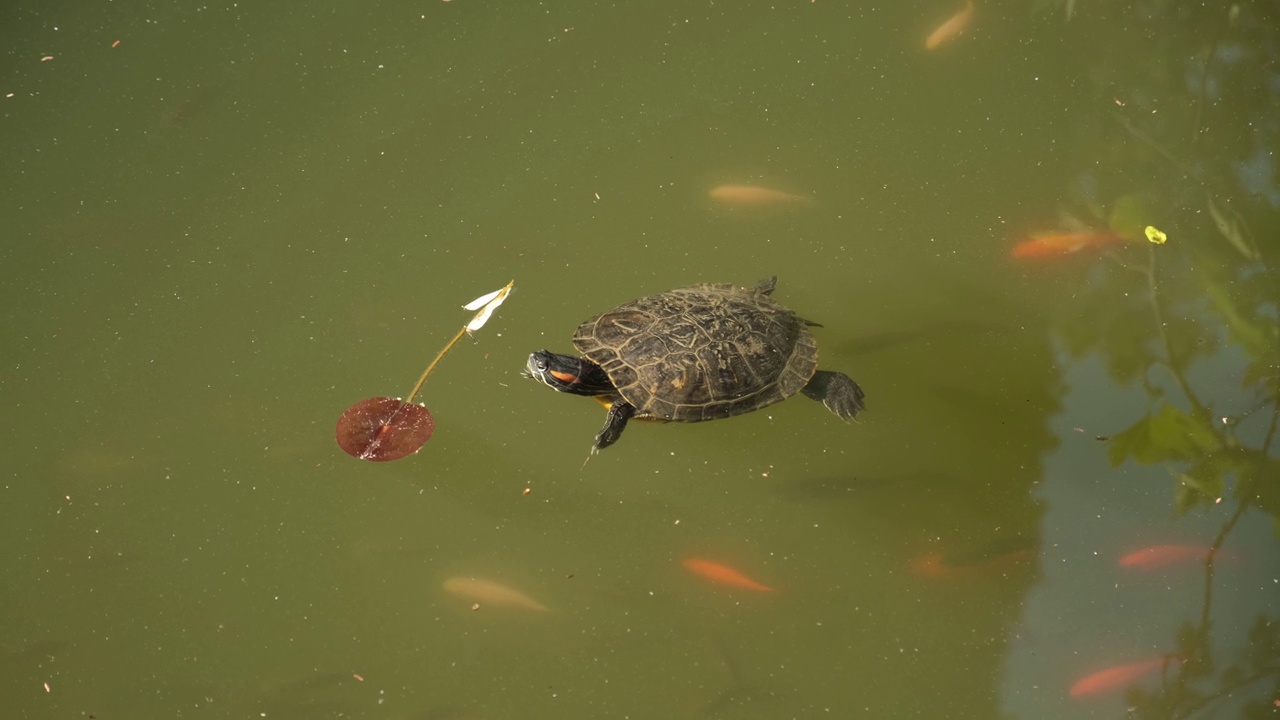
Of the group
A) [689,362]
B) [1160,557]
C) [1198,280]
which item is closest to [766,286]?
[689,362]

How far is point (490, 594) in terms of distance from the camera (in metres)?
2.56

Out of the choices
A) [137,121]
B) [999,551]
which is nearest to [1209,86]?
[999,551]

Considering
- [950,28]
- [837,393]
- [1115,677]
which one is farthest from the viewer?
[950,28]

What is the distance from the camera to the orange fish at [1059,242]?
10.2 ft

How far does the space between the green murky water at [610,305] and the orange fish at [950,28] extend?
0.06 m

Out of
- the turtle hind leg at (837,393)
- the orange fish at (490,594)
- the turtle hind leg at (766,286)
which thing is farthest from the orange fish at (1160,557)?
the orange fish at (490,594)

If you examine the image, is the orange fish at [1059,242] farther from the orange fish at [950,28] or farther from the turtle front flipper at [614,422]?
the turtle front flipper at [614,422]

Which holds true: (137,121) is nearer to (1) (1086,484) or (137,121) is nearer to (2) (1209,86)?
(1) (1086,484)

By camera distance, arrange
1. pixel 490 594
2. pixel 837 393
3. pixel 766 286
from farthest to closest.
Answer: pixel 766 286 → pixel 837 393 → pixel 490 594

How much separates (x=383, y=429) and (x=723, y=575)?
1122 millimetres

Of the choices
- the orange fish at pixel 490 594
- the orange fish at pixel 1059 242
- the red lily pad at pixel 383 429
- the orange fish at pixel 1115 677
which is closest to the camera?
the orange fish at pixel 1115 677

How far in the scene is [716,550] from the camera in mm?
2623

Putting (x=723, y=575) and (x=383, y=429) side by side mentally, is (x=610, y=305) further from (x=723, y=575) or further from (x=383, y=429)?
(x=723, y=575)

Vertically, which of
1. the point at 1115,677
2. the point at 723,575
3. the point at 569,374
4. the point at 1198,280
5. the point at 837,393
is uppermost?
the point at 569,374
